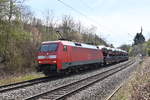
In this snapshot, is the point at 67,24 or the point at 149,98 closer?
the point at 149,98

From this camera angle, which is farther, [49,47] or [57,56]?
[49,47]

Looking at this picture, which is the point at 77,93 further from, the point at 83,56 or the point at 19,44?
the point at 19,44

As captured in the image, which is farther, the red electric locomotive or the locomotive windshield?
the locomotive windshield

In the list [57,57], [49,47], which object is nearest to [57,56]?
[57,57]

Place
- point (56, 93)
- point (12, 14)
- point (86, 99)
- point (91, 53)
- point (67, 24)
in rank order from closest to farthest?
point (86, 99)
point (56, 93)
point (12, 14)
point (91, 53)
point (67, 24)

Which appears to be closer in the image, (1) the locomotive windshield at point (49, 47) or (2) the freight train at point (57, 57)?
(2) the freight train at point (57, 57)

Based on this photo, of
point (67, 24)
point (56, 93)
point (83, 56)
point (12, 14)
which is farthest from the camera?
point (67, 24)

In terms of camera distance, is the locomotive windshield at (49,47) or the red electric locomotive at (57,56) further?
the locomotive windshield at (49,47)

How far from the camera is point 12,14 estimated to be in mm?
21750

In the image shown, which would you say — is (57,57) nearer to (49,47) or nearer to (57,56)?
(57,56)

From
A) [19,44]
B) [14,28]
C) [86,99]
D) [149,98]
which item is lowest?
[86,99]

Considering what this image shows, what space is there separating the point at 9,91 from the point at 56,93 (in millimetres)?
2460

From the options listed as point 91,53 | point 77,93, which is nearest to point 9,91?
point 77,93

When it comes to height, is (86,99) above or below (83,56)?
below
